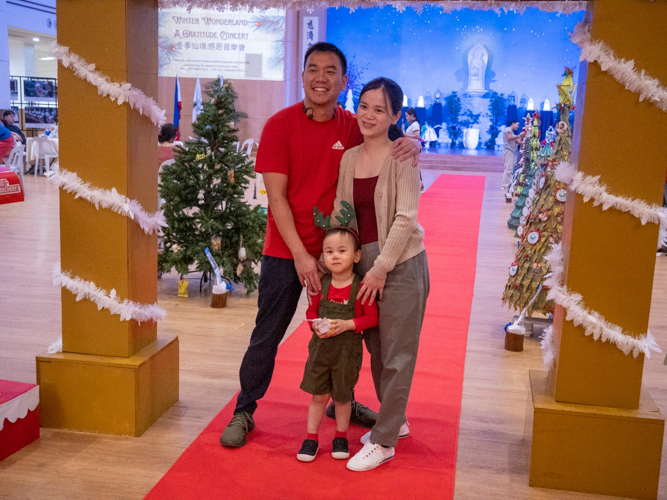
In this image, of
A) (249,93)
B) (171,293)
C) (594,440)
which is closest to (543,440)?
(594,440)

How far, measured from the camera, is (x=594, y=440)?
8.84 feet

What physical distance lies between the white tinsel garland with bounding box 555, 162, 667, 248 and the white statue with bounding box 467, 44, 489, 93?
22.2 metres

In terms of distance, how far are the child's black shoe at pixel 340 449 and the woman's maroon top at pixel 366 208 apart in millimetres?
884

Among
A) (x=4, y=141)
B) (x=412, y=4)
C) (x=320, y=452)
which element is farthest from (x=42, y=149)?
(x=320, y=452)

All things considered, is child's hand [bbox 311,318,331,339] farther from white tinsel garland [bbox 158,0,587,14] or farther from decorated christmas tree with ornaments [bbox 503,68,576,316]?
decorated christmas tree with ornaments [bbox 503,68,576,316]

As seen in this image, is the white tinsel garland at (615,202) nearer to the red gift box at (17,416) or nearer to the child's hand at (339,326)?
the child's hand at (339,326)

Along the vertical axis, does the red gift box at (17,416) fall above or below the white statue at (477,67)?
below

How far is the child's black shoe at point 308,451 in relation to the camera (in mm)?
2859

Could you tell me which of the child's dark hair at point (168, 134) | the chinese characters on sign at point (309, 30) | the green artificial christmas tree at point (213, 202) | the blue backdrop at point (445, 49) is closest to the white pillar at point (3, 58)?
the chinese characters on sign at point (309, 30)

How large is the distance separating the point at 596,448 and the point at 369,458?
932 millimetres

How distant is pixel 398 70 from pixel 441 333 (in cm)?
2079

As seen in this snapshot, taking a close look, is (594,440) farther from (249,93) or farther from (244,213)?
(249,93)

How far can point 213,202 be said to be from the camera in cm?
550

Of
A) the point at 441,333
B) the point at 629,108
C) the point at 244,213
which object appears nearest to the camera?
the point at 629,108
